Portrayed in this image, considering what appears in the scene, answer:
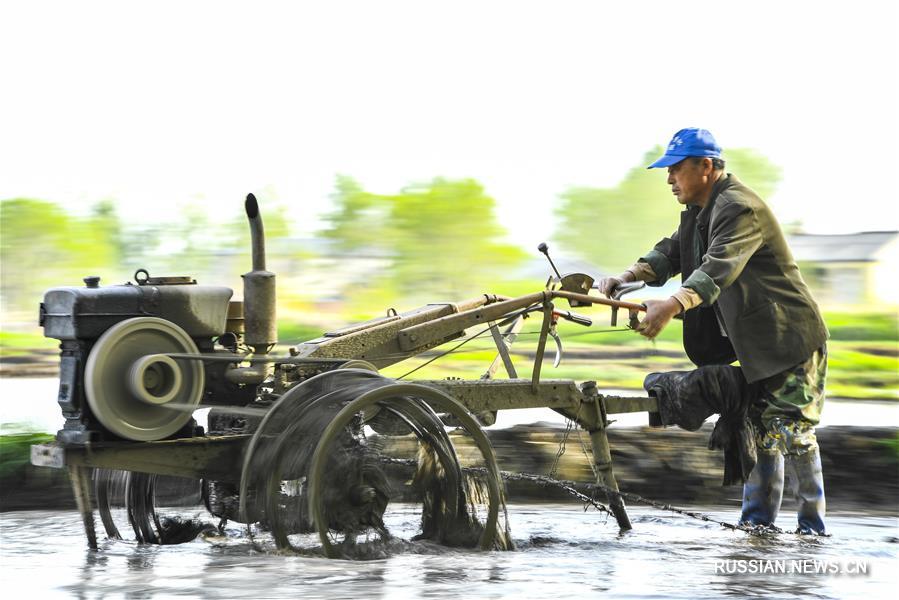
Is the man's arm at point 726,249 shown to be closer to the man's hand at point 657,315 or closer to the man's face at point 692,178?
the man's hand at point 657,315

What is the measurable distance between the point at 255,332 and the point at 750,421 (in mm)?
2705

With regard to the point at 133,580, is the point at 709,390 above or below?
above

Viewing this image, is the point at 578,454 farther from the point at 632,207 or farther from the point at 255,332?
the point at 632,207

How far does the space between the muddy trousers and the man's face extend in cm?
144

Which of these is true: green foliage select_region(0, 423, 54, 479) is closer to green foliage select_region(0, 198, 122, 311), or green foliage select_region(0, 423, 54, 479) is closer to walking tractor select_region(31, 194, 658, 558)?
walking tractor select_region(31, 194, 658, 558)

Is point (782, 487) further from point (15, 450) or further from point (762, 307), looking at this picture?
point (15, 450)

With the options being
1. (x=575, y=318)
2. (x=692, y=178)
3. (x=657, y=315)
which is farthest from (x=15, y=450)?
(x=692, y=178)

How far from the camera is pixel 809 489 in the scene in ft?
21.9

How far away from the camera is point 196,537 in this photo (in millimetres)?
6738

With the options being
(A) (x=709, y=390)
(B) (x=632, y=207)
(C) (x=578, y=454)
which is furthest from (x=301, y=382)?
(B) (x=632, y=207)

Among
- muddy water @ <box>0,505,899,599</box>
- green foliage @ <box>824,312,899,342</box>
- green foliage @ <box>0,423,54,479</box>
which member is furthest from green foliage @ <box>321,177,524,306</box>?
muddy water @ <box>0,505,899,599</box>

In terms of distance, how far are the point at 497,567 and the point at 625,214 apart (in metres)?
14.4

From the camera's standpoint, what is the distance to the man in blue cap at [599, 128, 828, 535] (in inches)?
253
